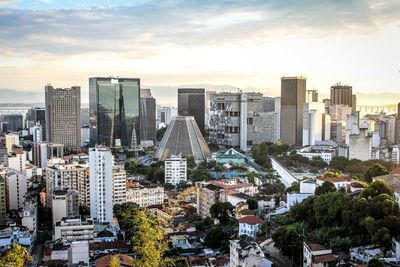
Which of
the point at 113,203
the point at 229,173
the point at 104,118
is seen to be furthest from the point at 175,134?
the point at 113,203

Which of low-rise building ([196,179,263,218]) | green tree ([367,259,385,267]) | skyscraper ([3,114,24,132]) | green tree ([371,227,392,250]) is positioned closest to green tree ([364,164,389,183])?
low-rise building ([196,179,263,218])

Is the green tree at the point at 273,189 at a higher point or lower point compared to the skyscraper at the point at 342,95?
lower

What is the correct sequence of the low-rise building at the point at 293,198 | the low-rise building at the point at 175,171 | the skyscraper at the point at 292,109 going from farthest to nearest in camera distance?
the skyscraper at the point at 292,109, the low-rise building at the point at 175,171, the low-rise building at the point at 293,198

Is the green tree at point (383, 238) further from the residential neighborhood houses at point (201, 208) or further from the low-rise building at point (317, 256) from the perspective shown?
the low-rise building at point (317, 256)

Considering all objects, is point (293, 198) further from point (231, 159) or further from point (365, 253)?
point (231, 159)

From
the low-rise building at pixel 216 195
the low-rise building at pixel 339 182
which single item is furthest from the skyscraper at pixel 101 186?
the low-rise building at pixel 339 182

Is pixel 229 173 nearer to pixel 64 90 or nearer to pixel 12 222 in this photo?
pixel 12 222
